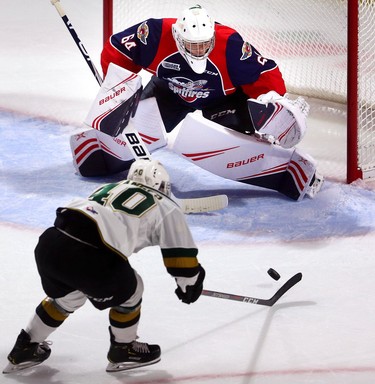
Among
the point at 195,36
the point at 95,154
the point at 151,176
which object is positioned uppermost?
the point at 151,176

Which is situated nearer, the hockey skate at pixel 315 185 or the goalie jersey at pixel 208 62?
the goalie jersey at pixel 208 62

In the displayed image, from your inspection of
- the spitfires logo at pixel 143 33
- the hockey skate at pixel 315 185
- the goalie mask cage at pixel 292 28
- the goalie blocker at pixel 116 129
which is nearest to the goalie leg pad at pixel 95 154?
the goalie blocker at pixel 116 129

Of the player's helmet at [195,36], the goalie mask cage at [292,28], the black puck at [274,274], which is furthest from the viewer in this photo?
the goalie mask cage at [292,28]

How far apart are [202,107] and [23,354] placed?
69.1 inches

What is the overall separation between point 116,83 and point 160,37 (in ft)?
0.77

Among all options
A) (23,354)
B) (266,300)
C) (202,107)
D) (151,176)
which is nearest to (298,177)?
(202,107)

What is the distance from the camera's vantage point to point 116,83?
4145 millimetres

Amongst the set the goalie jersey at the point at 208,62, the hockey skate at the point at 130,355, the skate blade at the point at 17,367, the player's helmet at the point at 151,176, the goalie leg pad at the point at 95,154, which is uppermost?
the player's helmet at the point at 151,176

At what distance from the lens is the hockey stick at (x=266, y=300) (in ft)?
10.1

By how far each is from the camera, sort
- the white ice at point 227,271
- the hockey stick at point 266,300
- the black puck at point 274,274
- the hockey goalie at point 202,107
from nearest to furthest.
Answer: the white ice at point 227,271, the hockey stick at point 266,300, the black puck at point 274,274, the hockey goalie at point 202,107

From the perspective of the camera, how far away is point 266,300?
3.30m

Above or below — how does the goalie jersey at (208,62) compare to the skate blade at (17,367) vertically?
above

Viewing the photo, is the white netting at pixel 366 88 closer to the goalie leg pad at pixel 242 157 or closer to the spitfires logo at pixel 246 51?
the goalie leg pad at pixel 242 157

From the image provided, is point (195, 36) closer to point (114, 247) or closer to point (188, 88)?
point (188, 88)
